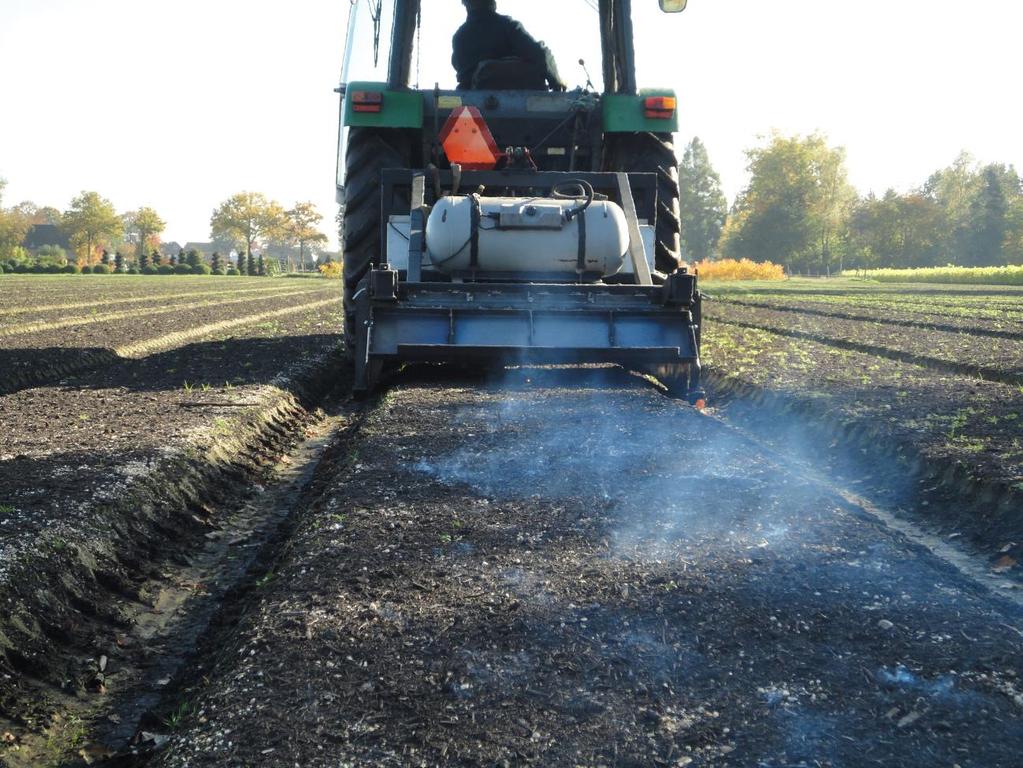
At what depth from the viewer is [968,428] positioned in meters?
5.17

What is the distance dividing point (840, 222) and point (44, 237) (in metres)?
66.6

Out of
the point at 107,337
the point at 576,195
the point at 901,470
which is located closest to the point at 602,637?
the point at 901,470

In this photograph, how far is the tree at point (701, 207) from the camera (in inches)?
3671

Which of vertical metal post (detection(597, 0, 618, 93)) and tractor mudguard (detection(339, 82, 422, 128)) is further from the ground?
vertical metal post (detection(597, 0, 618, 93))

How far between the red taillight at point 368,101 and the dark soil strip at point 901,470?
3.25 metres

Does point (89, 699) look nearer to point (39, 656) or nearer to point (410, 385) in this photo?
point (39, 656)

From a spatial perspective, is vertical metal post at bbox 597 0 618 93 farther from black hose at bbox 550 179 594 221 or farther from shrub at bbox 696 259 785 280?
shrub at bbox 696 259 785 280

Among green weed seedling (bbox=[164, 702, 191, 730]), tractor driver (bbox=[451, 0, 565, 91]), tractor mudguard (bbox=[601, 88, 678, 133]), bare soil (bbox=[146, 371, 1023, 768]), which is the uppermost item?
tractor driver (bbox=[451, 0, 565, 91])

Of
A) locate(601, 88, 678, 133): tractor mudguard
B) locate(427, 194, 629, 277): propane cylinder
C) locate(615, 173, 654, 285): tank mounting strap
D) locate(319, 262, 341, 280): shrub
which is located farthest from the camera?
locate(319, 262, 341, 280): shrub

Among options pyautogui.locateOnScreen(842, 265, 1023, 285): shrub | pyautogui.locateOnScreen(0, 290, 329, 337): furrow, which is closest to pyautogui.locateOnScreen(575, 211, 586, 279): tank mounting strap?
pyautogui.locateOnScreen(0, 290, 329, 337): furrow

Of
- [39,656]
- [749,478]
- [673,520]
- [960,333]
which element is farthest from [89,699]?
[960,333]

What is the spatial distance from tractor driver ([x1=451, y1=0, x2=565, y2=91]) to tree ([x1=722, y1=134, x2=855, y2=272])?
216 ft

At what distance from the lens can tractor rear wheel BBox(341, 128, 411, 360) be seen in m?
7.61

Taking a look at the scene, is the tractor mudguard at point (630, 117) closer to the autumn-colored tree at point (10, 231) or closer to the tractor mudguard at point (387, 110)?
the tractor mudguard at point (387, 110)
